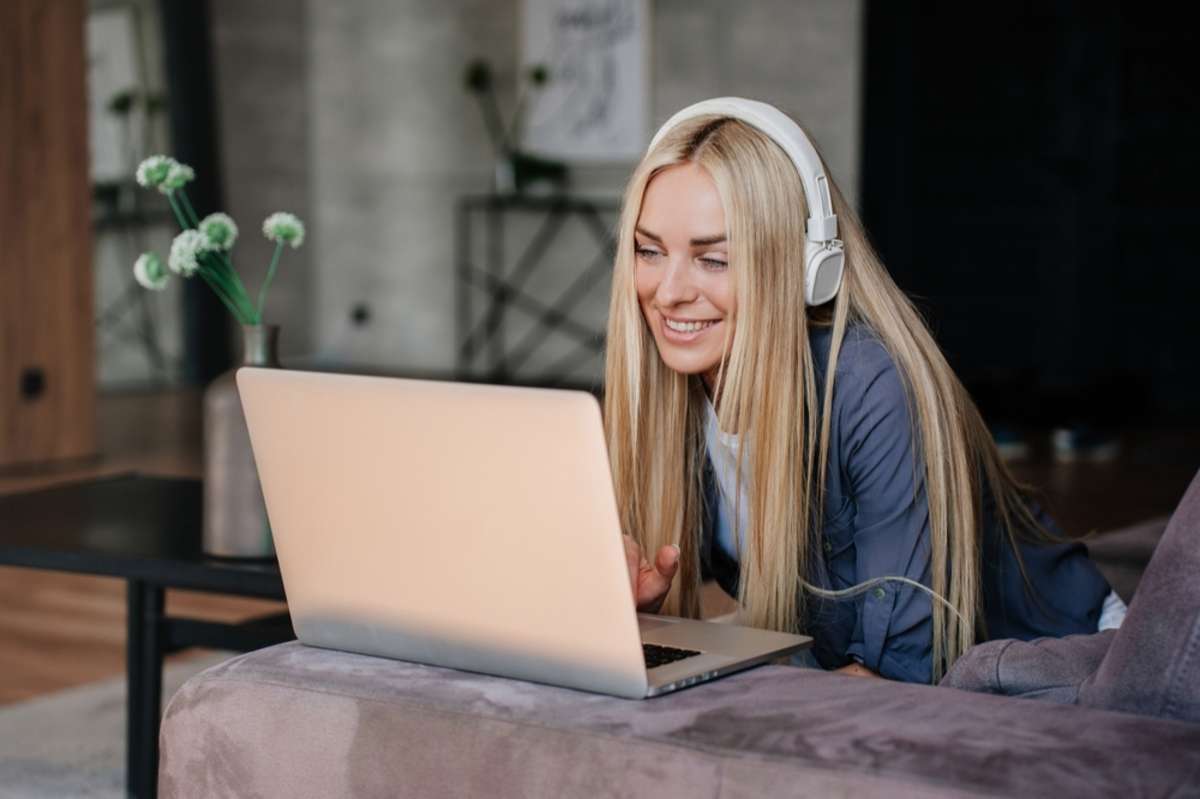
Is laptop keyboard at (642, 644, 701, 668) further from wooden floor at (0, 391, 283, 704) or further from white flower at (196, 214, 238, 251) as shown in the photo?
wooden floor at (0, 391, 283, 704)

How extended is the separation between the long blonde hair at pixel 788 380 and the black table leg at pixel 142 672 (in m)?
1.05

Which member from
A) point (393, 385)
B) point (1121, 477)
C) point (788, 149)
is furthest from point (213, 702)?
point (1121, 477)

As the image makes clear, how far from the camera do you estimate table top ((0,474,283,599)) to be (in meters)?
2.12

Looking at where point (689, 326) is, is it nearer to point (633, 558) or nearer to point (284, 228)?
point (633, 558)

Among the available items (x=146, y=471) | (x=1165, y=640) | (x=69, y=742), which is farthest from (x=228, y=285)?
(x=146, y=471)

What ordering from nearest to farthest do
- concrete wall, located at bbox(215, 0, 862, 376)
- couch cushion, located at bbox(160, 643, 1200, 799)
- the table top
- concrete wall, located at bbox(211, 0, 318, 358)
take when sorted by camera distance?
couch cushion, located at bbox(160, 643, 1200, 799)
the table top
concrete wall, located at bbox(215, 0, 862, 376)
concrete wall, located at bbox(211, 0, 318, 358)

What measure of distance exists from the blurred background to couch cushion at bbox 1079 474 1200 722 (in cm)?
424

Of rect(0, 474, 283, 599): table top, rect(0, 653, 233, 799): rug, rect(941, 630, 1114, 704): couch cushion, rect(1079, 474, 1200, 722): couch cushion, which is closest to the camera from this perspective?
rect(1079, 474, 1200, 722): couch cushion

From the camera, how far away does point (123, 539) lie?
2.27 metres

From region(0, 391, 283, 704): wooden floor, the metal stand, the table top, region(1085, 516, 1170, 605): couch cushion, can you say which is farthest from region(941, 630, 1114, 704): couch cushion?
the metal stand

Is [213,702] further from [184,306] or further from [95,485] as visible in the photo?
[184,306]

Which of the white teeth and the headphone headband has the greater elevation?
the headphone headband

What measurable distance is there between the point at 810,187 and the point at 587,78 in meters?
6.54

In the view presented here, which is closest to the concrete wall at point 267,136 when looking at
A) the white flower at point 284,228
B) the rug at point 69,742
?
the rug at point 69,742
